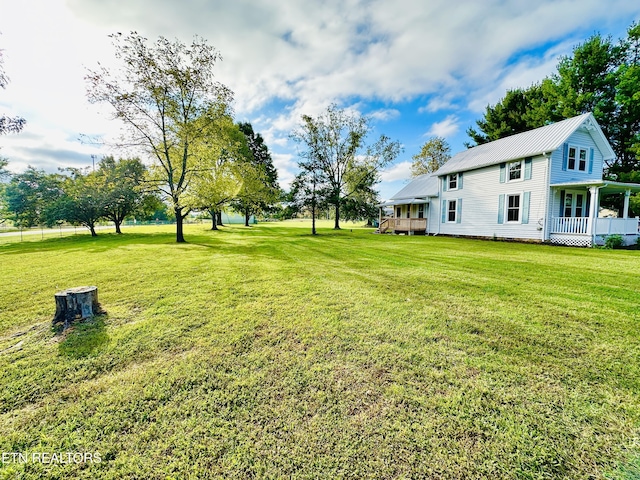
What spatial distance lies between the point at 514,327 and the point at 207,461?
153 inches

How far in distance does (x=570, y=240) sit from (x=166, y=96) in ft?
71.0

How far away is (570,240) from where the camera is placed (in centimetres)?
1247

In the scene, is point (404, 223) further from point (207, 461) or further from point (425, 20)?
point (207, 461)

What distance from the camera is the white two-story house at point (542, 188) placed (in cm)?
1241

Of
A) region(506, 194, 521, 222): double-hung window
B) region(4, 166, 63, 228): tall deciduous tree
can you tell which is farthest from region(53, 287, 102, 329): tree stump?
region(4, 166, 63, 228): tall deciduous tree

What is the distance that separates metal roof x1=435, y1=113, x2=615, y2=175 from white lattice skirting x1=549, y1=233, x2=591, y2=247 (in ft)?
14.1

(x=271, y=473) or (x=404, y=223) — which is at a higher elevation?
(x=404, y=223)

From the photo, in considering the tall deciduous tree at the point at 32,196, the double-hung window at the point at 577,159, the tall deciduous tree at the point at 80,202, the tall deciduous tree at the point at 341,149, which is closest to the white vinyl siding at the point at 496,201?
the double-hung window at the point at 577,159

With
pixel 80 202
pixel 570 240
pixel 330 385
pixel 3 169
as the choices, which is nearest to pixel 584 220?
pixel 570 240

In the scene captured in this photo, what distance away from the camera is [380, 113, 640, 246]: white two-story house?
12414mm

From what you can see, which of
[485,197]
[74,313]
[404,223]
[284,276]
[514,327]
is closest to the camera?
[514,327]

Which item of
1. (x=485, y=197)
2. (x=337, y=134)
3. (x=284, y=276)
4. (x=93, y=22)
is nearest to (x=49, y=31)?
(x=93, y=22)

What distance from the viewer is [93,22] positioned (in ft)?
23.9

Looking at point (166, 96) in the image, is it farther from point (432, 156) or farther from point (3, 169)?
point (432, 156)
